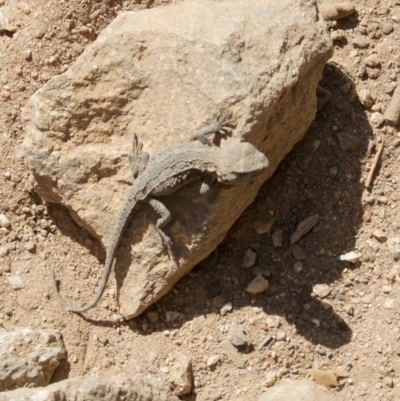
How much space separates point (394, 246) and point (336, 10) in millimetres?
2351

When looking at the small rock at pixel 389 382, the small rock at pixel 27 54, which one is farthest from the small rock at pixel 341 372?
the small rock at pixel 27 54

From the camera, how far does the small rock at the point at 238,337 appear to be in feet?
18.8

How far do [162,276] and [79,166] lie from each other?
117 centimetres

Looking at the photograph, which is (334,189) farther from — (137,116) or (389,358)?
(137,116)

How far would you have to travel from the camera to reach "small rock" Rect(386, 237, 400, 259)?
19.6 feet

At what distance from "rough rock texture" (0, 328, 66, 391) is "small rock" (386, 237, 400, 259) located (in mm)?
2975

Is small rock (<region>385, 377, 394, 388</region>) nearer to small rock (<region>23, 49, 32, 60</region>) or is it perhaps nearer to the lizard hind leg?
the lizard hind leg

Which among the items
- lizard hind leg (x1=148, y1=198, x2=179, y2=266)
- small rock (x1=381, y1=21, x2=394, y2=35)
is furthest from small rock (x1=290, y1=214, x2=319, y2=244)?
small rock (x1=381, y1=21, x2=394, y2=35)

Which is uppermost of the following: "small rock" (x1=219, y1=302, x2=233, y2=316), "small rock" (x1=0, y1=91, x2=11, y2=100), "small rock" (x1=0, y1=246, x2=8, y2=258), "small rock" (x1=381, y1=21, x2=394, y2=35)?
"small rock" (x1=0, y1=91, x2=11, y2=100)

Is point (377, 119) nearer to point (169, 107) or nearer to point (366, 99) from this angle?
point (366, 99)

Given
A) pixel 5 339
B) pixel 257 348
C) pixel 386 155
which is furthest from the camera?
pixel 386 155

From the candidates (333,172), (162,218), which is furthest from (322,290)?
(162,218)

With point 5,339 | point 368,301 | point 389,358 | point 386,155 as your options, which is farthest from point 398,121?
point 5,339

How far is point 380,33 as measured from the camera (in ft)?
21.5
